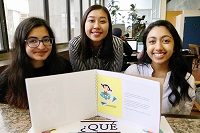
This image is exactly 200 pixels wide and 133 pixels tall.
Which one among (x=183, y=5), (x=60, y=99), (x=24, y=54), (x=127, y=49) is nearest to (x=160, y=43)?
(x=60, y=99)

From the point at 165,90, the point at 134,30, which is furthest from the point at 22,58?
the point at 134,30

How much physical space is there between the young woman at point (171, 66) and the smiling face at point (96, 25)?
16.3 inches

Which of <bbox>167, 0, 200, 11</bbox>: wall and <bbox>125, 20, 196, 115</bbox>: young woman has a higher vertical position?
<bbox>167, 0, 200, 11</bbox>: wall

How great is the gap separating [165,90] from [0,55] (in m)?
1.67

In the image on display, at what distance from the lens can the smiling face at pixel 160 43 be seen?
39.4 inches

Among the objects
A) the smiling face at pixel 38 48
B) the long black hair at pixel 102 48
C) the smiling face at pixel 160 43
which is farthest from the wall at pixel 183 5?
the smiling face at pixel 38 48

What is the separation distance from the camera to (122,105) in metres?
0.69

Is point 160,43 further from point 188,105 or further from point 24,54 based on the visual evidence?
point 24,54

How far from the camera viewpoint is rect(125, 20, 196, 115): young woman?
3.31ft

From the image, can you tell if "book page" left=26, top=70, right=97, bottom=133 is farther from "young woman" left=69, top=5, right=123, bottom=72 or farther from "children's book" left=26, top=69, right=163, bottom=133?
"young woman" left=69, top=5, right=123, bottom=72

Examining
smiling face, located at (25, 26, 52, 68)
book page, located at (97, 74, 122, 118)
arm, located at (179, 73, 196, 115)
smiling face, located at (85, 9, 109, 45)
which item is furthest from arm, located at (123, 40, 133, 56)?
book page, located at (97, 74, 122, 118)

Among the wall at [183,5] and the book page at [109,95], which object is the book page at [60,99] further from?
the wall at [183,5]

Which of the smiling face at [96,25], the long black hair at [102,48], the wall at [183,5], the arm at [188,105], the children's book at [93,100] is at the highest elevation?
the wall at [183,5]

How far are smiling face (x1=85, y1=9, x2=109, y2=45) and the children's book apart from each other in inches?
28.9
